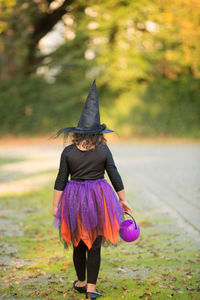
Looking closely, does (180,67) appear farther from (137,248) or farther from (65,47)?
(137,248)

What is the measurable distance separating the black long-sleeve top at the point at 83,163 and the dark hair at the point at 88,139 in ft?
0.11

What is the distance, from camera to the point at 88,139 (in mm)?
3701

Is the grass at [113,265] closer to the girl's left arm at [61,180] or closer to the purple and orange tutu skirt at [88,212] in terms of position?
the purple and orange tutu skirt at [88,212]

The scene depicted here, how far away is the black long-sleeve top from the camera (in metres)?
3.70

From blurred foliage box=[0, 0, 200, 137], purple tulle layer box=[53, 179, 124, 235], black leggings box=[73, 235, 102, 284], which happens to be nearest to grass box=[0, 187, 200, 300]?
black leggings box=[73, 235, 102, 284]

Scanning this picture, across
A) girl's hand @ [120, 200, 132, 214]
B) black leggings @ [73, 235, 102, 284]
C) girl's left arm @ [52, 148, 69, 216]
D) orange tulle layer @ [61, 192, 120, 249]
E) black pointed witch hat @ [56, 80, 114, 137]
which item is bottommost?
black leggings @ [73, 235, 102, 284]

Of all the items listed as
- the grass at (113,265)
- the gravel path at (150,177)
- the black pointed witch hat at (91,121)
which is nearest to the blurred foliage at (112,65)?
the gravel path at (150,177)

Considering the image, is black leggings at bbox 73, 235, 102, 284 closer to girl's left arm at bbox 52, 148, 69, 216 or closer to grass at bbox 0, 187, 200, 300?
grass at bbox 0, 187, 200, 300

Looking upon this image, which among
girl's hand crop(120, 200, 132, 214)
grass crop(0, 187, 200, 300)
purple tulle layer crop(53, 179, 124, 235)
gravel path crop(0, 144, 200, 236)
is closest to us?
purple tulle layer crop(53, 179, 124, 235)

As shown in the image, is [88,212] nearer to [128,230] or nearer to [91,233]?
[91,233]

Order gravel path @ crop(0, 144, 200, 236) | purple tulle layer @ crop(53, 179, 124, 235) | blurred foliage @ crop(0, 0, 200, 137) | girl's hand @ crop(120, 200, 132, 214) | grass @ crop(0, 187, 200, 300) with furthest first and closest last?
blurred foliage @ crop(0, 0, 200, 137)
gravel path @ crop(0, 144, 200, 236)
grass @ crop(0, 187, 200, 300)
girl's hand @ crop(120, 200, 132, 214)
purple tulle layer @ crop(53, 179, 124, 235)

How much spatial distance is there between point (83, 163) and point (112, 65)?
21.7 m

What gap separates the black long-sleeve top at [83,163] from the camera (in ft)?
12.1

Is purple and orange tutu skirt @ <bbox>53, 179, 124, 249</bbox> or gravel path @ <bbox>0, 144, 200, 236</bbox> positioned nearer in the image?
purple and orange tutu skirt @ <bbox>53, 179, 124, 249</bbox>
